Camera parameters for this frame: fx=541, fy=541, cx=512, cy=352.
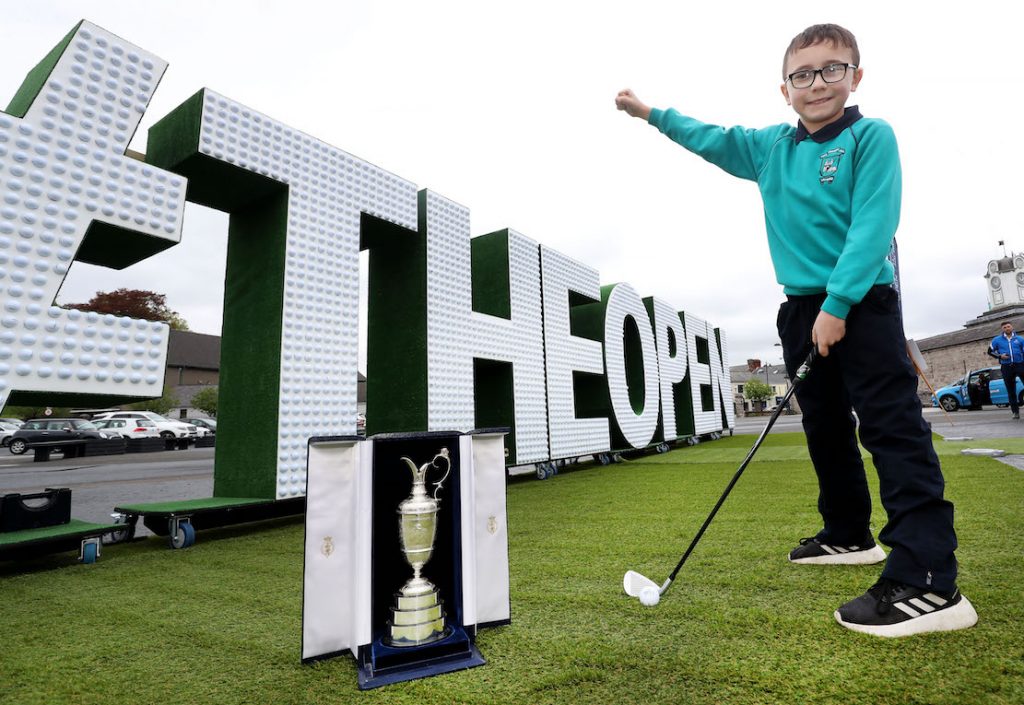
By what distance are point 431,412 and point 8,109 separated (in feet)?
12.8

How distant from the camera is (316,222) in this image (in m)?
4.85

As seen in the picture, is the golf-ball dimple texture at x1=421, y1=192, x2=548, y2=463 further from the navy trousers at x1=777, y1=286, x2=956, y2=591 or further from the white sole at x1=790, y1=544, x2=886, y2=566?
the navy trousers at x1=777, y1=286, x2=956, y2=591

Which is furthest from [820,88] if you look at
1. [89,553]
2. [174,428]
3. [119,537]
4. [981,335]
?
[981,335]

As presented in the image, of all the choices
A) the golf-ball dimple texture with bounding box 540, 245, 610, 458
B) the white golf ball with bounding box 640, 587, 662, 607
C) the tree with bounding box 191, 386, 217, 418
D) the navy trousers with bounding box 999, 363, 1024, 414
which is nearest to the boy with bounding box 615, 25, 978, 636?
the white golf ball with bounding box 640, 587, 662, 607

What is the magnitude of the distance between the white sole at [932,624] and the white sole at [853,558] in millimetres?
751

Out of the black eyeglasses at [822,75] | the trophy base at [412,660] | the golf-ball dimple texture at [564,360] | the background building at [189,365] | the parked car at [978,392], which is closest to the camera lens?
the trophy base at [412,660]

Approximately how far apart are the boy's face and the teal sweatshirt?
53 mm

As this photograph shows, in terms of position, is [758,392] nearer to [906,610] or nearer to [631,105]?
[631,105]

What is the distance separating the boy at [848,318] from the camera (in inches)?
66.2

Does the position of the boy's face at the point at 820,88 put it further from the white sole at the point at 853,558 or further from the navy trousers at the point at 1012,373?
the navy trousers at the point at 1012,373

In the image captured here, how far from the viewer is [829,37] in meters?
1.96

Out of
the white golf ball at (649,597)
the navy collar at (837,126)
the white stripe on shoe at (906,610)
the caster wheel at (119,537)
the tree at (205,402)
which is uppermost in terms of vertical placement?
the tree at (205,402)

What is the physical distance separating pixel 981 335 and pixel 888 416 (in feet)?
173

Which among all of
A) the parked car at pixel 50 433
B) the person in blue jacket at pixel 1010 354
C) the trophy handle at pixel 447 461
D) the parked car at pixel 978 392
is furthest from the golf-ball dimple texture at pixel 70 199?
the parked car at pixel 978 392
